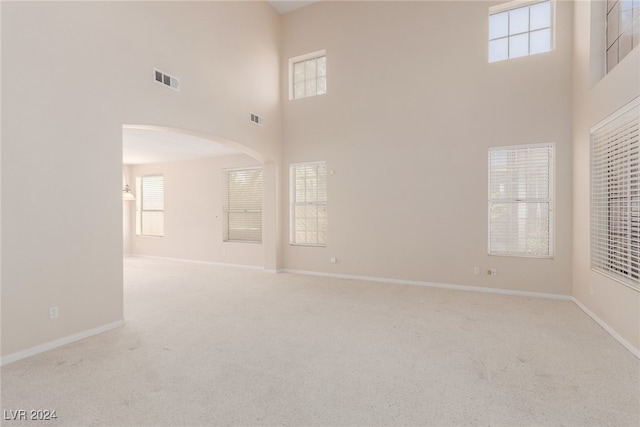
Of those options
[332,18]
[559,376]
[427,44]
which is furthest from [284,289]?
[332,18]

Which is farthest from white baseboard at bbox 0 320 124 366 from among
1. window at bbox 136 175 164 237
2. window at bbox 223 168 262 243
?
window at bbox 136 175 164 237

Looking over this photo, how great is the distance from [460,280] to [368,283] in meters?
1.49

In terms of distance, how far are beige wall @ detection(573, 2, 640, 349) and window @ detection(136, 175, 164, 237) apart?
8.70 m

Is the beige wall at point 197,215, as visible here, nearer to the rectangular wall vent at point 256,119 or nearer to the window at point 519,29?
the rectangular wall vent at point 256,119

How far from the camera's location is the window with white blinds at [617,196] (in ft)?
9.71

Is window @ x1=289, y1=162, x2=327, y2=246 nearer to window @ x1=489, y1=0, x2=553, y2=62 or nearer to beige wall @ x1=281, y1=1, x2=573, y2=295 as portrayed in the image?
beige wall @ x1=281, y1=1, x2=573, y2=295

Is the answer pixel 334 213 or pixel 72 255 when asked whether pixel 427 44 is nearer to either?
pixel 334 213

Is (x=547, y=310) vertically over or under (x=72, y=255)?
under

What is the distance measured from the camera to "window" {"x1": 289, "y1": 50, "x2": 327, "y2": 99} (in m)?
6.29

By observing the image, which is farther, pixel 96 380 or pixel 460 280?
pixel 460 280

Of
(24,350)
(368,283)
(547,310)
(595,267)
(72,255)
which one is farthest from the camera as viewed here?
(368,283)

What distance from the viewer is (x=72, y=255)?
10.3 feet

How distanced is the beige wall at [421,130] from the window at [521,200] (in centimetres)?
14

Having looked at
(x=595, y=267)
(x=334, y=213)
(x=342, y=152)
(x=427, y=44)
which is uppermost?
(x=427, y=44)
